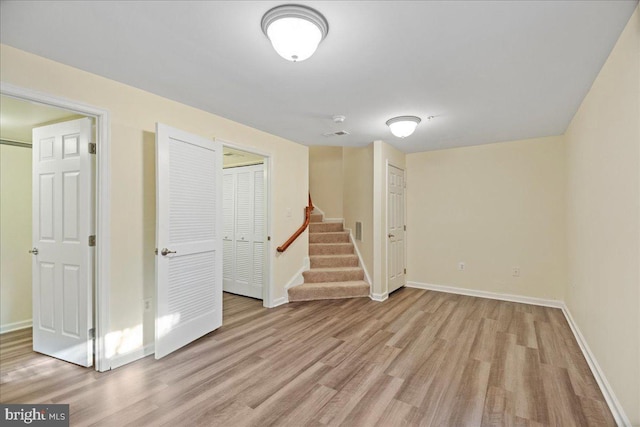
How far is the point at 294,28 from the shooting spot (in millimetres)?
1556

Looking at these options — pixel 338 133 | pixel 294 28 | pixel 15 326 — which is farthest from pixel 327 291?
pixel 15 326

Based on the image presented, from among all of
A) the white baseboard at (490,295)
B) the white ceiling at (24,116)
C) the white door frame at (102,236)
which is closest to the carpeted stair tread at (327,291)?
the white baseboard at (490,295)

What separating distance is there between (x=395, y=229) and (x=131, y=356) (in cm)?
372

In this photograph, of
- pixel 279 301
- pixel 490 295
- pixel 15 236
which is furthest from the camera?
pixel 490 295

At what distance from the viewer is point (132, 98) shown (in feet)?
8.16

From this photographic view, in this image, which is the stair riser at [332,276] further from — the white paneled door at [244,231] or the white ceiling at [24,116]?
the white ceiling at [24,116]

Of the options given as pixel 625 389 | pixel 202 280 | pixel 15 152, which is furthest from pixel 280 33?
pixel 15 152

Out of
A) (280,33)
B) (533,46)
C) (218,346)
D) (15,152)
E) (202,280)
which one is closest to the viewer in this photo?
(280,33)

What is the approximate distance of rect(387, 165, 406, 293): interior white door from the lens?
14.8 feet

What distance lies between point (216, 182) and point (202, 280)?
3.38 ft

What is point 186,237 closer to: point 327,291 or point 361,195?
point 327,291

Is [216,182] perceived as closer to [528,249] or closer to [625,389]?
[625,389]

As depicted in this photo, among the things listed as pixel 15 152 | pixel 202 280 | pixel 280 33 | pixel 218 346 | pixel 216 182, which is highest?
pixel 280 33

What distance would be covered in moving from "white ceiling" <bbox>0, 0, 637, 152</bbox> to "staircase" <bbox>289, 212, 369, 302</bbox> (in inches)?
96.9
